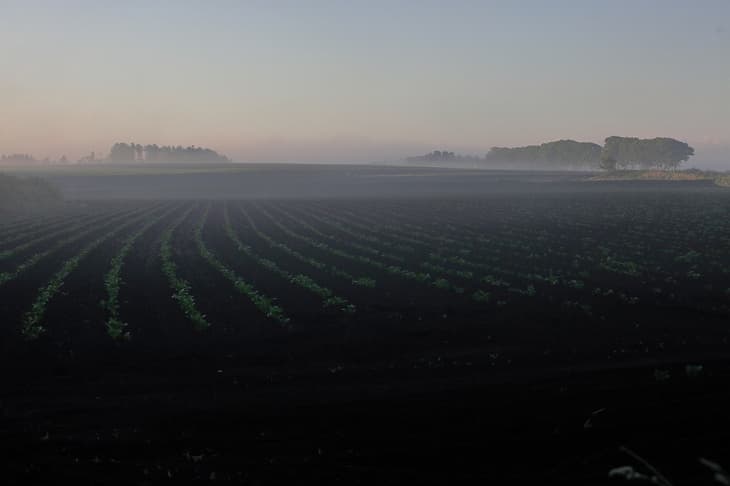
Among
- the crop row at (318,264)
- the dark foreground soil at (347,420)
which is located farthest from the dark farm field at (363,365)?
the crop row at (318,264)

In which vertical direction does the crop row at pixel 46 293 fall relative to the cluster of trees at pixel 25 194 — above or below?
below

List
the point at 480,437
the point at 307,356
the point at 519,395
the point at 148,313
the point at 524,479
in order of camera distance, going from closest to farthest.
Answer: the point at 524,479
the point at 480,437
the point at 519,395
the point at 307,356
the point at 148,313

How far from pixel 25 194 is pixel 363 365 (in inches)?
2215

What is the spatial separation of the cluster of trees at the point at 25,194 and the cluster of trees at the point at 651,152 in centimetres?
17100

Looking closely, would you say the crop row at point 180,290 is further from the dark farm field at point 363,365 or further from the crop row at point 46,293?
the crop row at point 46,293

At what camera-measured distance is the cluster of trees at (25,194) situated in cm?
5442

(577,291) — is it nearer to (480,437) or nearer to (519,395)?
(519,395)

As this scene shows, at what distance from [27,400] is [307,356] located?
5427 millimetres

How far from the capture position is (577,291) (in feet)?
63.4

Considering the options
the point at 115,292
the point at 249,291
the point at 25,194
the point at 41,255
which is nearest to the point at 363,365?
the point at 249,291

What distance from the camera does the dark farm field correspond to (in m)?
8.00

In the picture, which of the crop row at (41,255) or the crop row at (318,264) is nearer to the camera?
the crop row at (318,264)

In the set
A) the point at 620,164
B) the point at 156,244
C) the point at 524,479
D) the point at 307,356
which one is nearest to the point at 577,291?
the point at 307,356

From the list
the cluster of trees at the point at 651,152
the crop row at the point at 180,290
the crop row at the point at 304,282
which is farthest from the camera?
the cluster of trees at the point at 651,152
